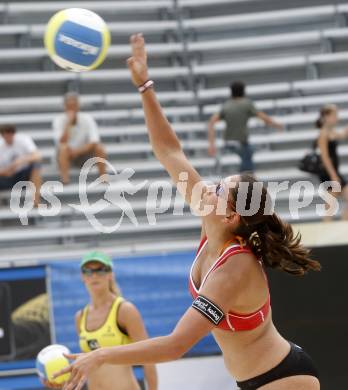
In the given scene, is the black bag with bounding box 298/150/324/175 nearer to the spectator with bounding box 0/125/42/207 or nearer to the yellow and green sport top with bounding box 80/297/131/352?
the spectator with bounding box 0/125/42/207

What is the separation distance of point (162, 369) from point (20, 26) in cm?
640

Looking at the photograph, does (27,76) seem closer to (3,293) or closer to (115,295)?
(3,293)

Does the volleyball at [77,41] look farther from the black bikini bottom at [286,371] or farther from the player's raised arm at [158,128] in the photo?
the black bikini bottom at [286,371]

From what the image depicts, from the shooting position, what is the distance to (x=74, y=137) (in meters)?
10.5

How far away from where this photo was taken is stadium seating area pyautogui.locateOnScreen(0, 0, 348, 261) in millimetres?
10836

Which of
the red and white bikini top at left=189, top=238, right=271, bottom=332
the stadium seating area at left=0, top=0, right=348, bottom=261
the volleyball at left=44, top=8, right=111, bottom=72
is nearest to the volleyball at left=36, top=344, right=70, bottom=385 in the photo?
the volleyball at left=44, top=8, right=111, bottom=72

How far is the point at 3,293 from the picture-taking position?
320 inches

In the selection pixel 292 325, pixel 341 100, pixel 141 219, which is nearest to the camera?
pixel 292 325

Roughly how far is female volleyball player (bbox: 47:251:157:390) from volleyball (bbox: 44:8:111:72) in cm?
155

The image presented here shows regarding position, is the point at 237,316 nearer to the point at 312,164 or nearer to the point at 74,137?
the point at 312,164

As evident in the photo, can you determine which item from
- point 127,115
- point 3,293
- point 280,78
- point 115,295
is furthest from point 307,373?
point 280,78

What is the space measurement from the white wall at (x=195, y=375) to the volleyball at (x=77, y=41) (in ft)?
11.7

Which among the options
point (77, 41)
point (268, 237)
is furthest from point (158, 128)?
point (77, 41)

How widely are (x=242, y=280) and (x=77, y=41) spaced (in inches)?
83.0
